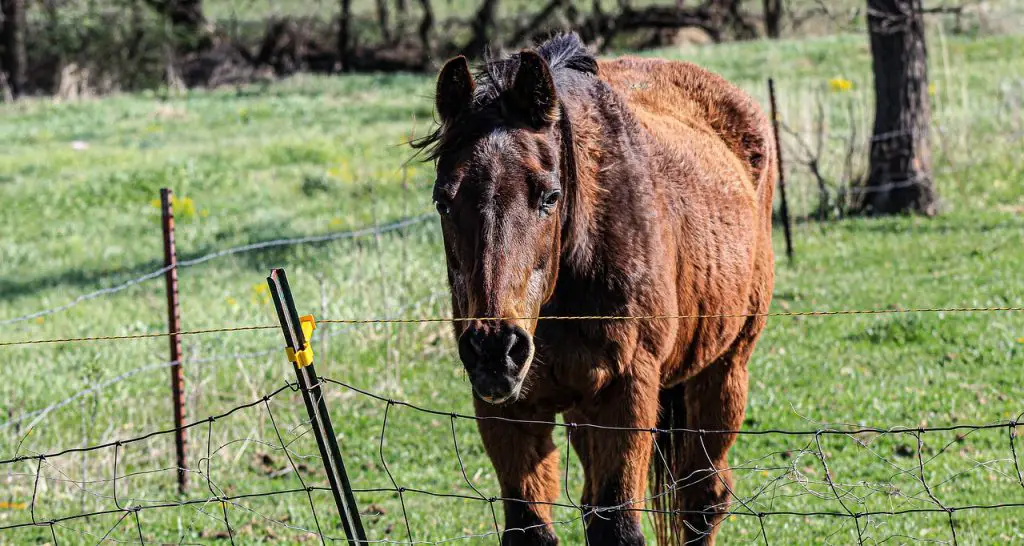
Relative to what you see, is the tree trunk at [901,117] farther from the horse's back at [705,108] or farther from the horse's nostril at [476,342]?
the horse's nostril at [476,342]

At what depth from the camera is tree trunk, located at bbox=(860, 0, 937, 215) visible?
13062 mm

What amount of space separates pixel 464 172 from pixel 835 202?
35.2 feet

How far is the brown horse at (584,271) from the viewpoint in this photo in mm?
3691

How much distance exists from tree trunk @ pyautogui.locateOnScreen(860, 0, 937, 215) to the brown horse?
8.30m

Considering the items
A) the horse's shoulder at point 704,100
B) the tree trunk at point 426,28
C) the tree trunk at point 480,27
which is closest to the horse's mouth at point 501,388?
the horse's shoulder at point 704,100

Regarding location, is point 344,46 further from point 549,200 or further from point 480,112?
point 549,200

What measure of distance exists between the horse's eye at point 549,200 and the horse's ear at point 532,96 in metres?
0.27

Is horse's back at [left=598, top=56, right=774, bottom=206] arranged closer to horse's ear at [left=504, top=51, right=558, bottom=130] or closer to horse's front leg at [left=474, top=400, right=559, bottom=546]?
horse's ear at [left=504, top=51, right=558, bottom=130]

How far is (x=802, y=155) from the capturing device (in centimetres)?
1527

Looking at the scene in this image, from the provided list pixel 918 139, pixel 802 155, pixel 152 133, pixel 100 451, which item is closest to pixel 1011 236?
pixel 918 139

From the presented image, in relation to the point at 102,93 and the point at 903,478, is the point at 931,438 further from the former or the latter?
the point at 102,93

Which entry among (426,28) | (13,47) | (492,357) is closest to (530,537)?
(492,357)

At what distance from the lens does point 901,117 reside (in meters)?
13.2

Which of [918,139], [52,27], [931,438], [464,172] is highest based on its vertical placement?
[52,27]
